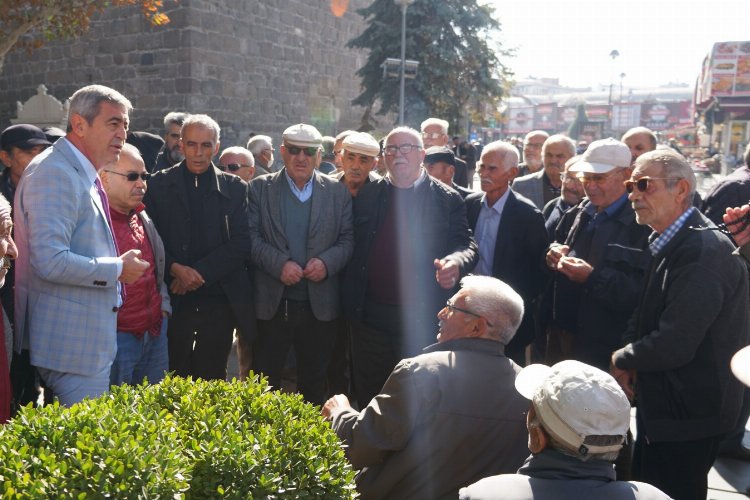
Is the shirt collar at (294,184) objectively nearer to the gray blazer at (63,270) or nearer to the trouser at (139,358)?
the trouser at (139,358)

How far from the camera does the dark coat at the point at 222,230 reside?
4254 mm

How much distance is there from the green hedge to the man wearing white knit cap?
1.61 feet

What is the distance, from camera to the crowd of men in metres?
2.60

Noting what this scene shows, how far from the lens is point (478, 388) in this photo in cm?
260

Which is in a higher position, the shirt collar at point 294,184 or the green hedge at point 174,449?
the shirt collar at point 294,184

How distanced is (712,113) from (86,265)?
43.4 metres

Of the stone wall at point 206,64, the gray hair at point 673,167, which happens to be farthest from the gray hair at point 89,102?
the stone wall at point 206,64

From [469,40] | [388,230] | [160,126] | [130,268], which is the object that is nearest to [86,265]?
[130,268]

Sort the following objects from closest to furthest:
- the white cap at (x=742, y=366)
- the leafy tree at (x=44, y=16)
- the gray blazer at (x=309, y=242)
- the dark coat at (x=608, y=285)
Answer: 1. the white cap at (x=742, y=366)
2. the dark coat at (x=608, y=285)
3. the gray blazer at (x=309, y=242)
4. the leafy tree at (x=44, y=16)

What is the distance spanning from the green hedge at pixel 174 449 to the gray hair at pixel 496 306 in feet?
2.95

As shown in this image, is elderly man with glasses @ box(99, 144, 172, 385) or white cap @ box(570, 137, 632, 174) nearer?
elderly man with glasses @ box(99, 144, 172, 385)

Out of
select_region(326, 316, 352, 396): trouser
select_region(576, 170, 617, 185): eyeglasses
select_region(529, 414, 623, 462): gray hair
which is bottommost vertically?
select_region(326, 316, 352, 396): trouser

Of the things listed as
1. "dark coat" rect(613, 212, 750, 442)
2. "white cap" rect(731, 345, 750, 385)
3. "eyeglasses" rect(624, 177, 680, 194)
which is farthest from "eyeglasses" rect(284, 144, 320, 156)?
"white cap" rect(731, 345, 750, 385)

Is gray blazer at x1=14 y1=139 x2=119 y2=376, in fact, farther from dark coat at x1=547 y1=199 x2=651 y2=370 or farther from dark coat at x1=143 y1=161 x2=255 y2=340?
dark coat at x1=547 y1=199 x2=651 y2=370
